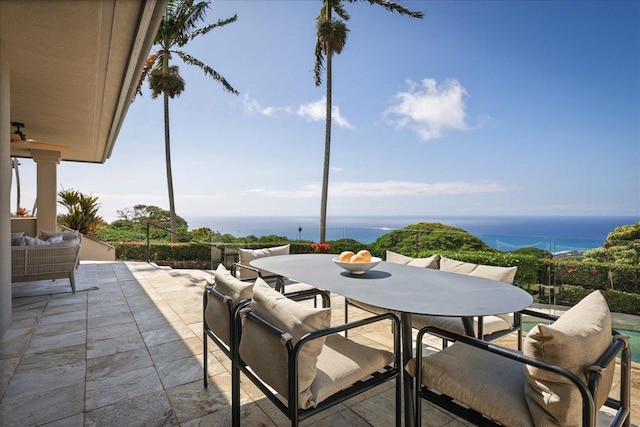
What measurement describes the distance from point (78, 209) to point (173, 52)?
18.9ft

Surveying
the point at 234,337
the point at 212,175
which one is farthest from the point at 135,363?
the point at 212,175

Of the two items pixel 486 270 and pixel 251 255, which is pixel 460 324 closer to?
pixel 486 270

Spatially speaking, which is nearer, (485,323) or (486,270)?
(485,323)

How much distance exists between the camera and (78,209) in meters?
8.52

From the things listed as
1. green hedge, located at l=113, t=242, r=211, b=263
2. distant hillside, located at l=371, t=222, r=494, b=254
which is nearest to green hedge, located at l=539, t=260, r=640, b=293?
distant hillside, located at l=371, t=222, r=494, b=254

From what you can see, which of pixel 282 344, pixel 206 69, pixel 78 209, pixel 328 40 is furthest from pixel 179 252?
pixel 282 344

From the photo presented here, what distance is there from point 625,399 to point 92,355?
3490mm

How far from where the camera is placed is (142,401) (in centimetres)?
201

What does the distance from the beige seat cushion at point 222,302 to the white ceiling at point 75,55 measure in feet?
6.60

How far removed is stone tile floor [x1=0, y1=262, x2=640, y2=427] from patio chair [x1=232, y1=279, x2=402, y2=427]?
0.42 m

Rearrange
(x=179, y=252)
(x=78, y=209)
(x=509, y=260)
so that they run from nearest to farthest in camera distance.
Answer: (x=509, y=260)
(x=78, y=209)
(x=179, y=252)

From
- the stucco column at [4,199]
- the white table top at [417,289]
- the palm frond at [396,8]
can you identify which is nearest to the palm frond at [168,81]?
the palm frond at [396,8]

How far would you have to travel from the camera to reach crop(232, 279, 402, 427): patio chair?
51.3 inches

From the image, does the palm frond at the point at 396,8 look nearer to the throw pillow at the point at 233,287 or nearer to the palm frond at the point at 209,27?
the palm frond at the point at 209,27
